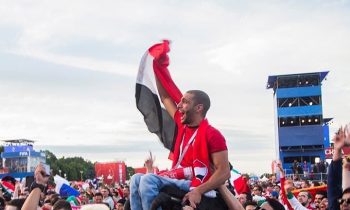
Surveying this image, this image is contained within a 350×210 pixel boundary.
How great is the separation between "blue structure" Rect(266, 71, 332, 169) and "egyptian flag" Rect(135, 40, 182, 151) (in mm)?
45241

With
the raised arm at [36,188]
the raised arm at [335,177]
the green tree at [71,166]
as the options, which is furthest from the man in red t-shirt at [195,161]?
the green tree at [71,166]

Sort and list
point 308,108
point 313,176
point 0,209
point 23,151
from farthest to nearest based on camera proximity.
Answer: point 23,151 < point 308,108 < point 313,176 < point 0,209

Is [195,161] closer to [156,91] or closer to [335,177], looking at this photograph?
[335,177]

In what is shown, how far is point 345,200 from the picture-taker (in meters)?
4.36

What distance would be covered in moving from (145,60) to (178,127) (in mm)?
976

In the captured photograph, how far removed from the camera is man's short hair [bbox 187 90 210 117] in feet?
14.0

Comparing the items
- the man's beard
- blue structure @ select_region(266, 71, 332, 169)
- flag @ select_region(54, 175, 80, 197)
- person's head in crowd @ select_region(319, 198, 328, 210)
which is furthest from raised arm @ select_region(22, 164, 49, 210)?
blue structure @ select_region(266, 71, 332, 169)

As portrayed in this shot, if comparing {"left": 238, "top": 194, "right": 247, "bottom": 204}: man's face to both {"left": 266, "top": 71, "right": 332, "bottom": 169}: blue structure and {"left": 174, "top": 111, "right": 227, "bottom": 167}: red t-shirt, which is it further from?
{"left": 266, "top": 71, "right": 332, "bottom": 169}: blue structure

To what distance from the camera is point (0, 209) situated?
834cm

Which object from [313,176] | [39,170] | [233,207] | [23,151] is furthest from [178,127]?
[23,151]

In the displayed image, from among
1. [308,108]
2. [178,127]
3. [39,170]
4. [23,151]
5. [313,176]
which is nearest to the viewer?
[178,127]

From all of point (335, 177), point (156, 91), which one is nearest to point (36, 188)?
point (156, 91)

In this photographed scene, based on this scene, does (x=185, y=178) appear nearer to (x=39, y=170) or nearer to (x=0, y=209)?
(x=39, y=170)

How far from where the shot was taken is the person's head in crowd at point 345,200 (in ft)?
14.3
